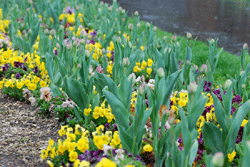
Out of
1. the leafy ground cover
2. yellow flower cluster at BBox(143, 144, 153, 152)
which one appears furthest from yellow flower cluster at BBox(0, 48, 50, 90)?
yellow flower cluster at BBox(143, 144, 153, 152)

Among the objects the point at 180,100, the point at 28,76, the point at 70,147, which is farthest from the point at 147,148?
the point at 28,76

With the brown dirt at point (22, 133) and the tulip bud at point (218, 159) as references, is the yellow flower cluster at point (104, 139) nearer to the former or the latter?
the brown dirt at point (22, 133)

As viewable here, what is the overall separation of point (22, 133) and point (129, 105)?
964mm

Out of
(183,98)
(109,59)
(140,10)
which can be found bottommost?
(183,98)

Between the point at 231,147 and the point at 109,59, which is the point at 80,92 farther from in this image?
the point at 109,59

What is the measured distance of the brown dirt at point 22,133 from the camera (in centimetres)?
191

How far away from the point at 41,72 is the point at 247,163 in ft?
7.83

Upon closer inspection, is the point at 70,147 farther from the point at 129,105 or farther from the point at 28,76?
the point at 28,76

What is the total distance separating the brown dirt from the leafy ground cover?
4cm

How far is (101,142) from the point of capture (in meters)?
1.63

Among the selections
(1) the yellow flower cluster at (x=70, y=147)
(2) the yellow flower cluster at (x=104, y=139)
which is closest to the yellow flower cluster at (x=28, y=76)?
(1) the yellow flower cluster at (x=70, y=147)

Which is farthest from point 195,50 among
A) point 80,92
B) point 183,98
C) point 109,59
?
point 80,92

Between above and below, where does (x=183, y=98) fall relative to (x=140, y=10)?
below

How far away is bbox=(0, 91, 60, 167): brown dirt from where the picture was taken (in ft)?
6.27
